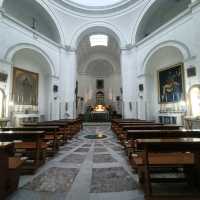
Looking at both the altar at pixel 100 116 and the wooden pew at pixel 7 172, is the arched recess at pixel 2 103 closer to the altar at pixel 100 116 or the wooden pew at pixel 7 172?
the wooden pew at pixel 7 172

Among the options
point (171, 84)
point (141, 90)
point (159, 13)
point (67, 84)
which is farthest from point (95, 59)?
point (171, 84)

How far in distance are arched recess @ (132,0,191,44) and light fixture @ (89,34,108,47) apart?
4993mm

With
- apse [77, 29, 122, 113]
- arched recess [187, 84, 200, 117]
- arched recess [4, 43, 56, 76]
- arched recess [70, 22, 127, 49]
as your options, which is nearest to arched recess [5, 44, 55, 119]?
arched recess [4, 43, 56, 76]

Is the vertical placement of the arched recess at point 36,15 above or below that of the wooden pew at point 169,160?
above

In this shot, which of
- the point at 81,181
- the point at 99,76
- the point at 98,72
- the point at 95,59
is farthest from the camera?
the point at 98,72

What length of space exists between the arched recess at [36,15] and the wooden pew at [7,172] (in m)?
11.2

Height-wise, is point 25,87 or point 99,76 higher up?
point 99,76

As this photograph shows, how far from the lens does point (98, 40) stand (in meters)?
17.0

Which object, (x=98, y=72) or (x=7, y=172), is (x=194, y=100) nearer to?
(x=7, y=172)

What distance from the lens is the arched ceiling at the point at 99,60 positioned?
60.7 feet

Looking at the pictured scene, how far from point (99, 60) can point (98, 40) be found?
3396 millimetres

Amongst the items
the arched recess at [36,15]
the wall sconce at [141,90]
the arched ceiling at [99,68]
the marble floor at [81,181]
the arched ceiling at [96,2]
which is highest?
the arched ceiling at [96,2]

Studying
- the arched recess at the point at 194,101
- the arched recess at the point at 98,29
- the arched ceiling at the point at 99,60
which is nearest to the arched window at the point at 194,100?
the arched recess at the point at 194,101

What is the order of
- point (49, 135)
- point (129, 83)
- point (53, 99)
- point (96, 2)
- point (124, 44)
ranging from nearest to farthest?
point (49, 135)
point (53, 99)
point (129, 83)
point (124, 44)
point (96, 2)
